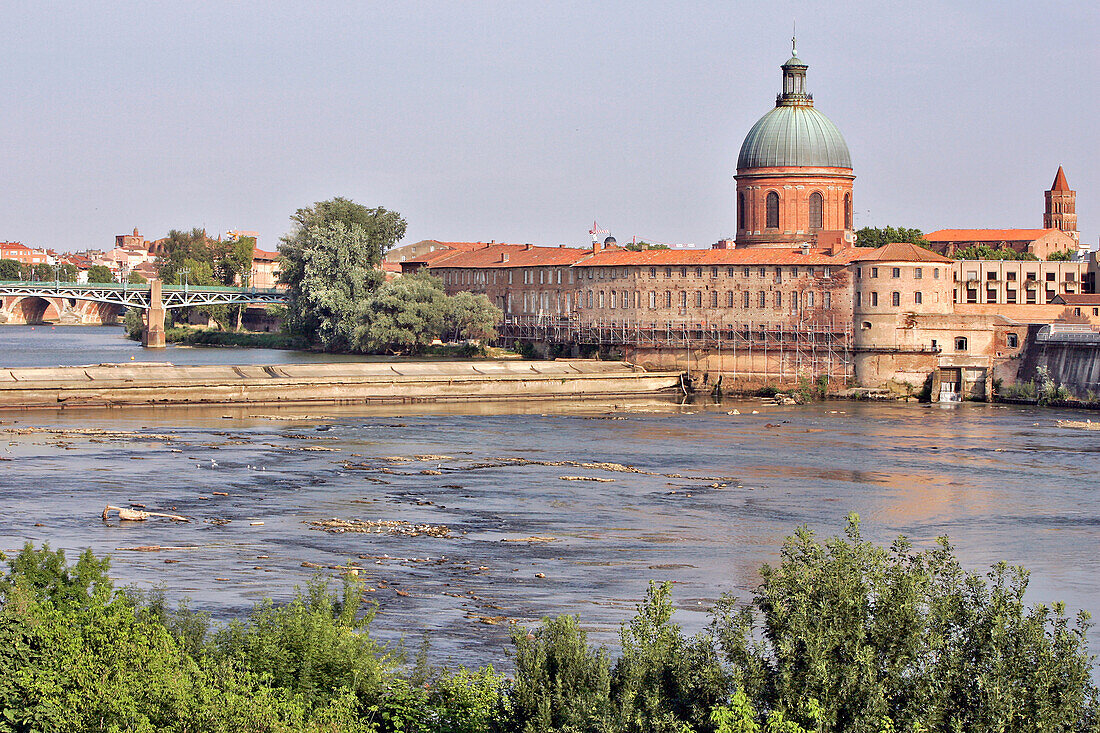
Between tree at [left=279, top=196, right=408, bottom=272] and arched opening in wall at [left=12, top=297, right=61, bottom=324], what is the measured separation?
72.3m

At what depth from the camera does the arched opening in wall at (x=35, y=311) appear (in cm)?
15212

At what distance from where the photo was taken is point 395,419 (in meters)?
53.1

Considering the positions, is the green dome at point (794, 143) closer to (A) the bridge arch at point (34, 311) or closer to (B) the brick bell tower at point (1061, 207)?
(B) the brick bell tower at point (1061, 207)

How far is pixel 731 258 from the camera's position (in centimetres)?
6975

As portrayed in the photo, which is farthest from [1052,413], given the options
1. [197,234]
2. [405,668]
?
[197,234]

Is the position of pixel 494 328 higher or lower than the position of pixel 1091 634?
higher

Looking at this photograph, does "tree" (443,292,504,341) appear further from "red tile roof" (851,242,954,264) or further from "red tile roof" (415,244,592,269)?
"red tile roof" (851,242,954,264)

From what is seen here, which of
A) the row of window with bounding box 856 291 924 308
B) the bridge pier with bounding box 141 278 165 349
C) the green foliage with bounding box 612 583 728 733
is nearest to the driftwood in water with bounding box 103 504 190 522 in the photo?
the green foliage with bounding box 612 583 728 733

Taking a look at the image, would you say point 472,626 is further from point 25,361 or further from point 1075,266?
point 1075,266

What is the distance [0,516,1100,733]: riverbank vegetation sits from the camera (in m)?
13.7

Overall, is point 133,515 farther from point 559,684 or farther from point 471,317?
point 471,317

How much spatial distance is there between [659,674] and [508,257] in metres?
72.1

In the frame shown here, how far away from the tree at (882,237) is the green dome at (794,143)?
12591 mm

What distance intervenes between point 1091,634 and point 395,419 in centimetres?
3446
